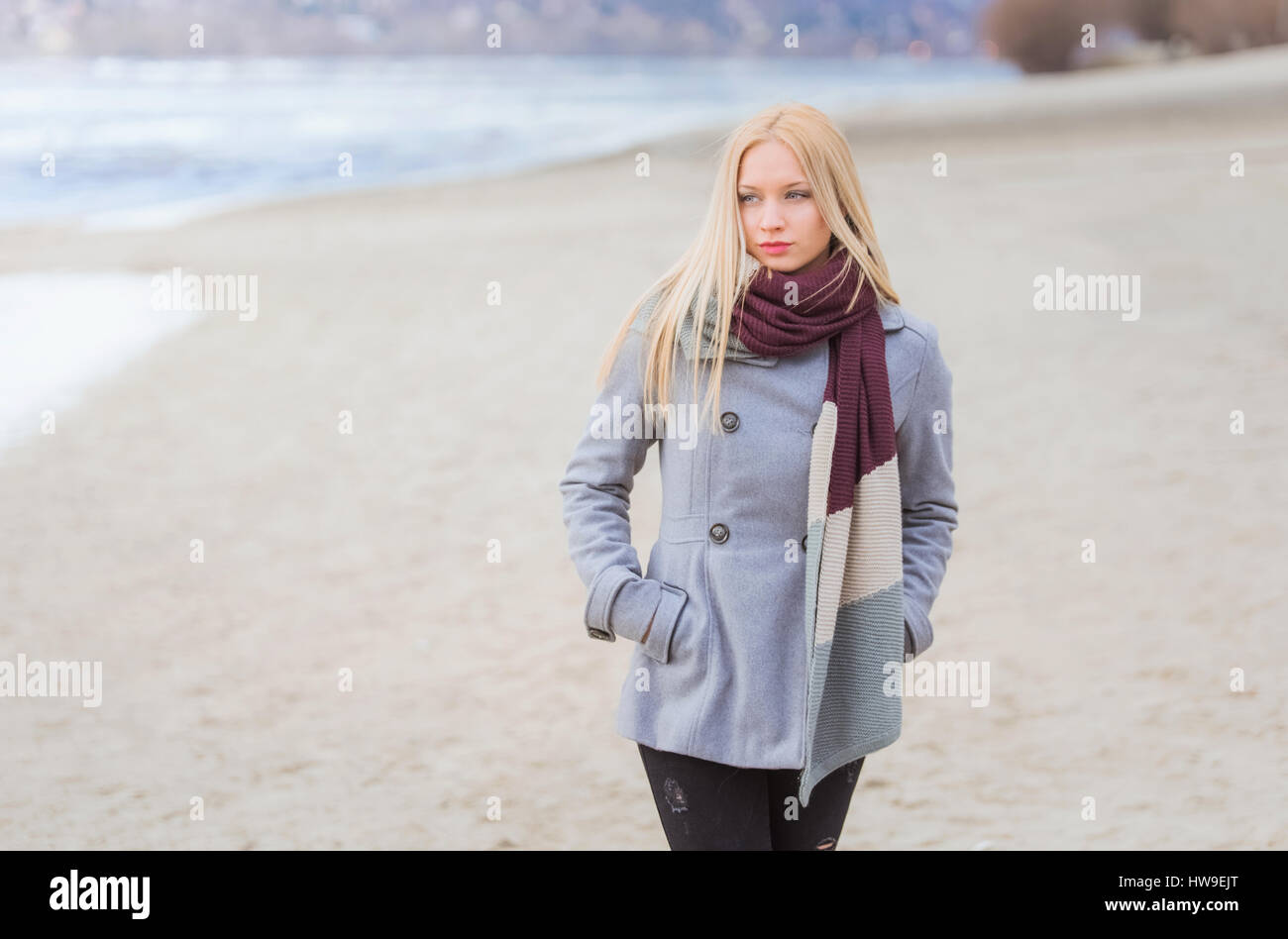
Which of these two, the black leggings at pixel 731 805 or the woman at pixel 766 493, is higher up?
the woman at pixel 766 493

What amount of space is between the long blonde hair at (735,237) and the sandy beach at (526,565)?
6.57ft

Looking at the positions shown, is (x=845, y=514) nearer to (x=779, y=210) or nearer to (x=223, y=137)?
(x=779, y=210)

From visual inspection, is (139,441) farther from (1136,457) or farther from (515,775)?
(1136,457)

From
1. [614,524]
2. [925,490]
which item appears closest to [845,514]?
[925,490]

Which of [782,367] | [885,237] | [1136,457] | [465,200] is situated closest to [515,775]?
[782,367]

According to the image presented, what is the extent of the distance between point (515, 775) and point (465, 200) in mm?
14646

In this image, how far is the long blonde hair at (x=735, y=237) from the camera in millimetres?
2002

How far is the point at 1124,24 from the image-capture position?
5381cm

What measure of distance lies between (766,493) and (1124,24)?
5783 cm

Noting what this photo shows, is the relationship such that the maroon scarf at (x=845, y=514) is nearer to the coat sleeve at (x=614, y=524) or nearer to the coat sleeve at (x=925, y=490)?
the coat sleeve at (x=925, y=490)

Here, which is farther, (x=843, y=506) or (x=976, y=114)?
(x=976, y=114)

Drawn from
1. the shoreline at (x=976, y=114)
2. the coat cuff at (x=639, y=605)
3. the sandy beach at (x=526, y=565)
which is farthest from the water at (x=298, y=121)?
the coat cuff at (x=639, y=605)

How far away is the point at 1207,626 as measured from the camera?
4.95m

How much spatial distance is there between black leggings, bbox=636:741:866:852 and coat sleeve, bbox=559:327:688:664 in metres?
0.18
